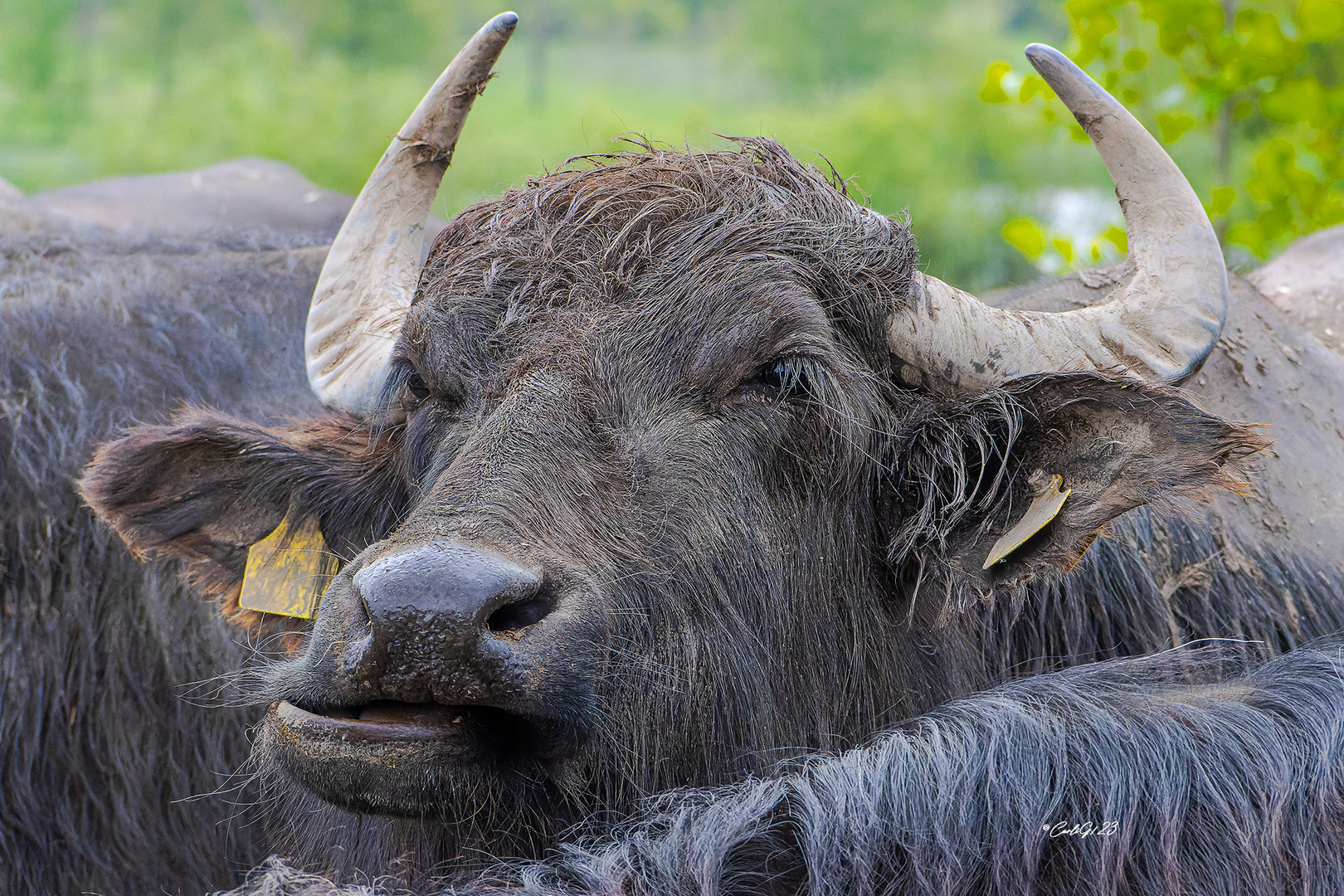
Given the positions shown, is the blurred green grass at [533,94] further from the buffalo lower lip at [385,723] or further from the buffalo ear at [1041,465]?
the buffalo lower lip at [385,723]

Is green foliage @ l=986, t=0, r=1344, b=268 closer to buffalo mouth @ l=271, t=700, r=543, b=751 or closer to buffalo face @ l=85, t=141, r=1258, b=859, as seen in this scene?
buffalo face @ l=85, t=141, r=1258, b=859

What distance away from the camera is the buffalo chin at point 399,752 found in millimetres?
2305

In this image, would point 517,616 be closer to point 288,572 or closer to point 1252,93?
point 288,572

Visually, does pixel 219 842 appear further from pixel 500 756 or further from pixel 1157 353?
pixel 1157 353

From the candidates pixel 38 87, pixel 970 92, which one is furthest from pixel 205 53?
pixel 970 92

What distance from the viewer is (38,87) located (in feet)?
88.4

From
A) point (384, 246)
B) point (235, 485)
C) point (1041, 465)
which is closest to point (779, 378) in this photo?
point (1041, 465)

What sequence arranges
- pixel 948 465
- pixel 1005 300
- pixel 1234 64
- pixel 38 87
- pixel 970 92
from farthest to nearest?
pixel 970 92
pixel 38 87
pixel 1234 64
pixel 1005 300
pixel 948 465

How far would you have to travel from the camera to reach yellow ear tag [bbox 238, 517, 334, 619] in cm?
343

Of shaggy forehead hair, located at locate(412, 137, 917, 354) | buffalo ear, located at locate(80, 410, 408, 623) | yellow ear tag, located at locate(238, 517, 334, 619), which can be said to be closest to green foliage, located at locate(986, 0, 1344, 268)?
shaggy forehead hair, located at locate(412, 137, 917, 354)

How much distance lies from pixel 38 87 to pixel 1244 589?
28841 millimetres

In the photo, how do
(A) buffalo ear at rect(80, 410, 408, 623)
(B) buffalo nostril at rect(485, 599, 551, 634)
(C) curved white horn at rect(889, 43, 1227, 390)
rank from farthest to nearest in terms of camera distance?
(A) buffalo ear at rect(80, 410, 408, 623)
(C) curved white horn at rect(889, 43, 1227, 390)
(B) buffalo nostril at rect(485, 599, 551, 634)

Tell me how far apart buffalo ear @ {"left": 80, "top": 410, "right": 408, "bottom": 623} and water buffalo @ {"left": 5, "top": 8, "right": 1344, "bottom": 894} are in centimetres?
1

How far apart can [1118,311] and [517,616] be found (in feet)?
5.45
